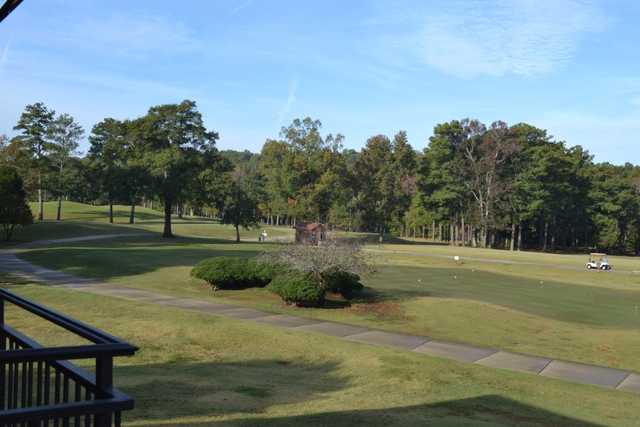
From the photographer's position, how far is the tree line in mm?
61219

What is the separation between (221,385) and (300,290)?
11366 mm

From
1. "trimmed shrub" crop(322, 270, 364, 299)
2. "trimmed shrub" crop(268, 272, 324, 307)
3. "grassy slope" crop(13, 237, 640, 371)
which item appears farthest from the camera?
"trimmed shrub" crop(322, 270, 364, 299)

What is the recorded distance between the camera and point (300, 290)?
822 inches

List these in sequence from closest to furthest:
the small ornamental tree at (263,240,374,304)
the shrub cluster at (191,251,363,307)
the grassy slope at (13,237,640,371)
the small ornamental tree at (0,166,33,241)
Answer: the grassy slope at (13,237,640,371), the shrub cluster at (191,251,363,307), the small ornamental tree at (263,240,374,304), the small ornamental tree at (0,166,33,241)

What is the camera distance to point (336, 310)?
21.5 metres

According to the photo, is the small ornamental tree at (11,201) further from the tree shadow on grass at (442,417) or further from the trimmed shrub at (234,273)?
the tree shadow on grass at (442,417)

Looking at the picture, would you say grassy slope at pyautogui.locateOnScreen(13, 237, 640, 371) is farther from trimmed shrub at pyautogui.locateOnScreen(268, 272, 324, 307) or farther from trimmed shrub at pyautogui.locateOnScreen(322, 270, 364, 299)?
trimmed shrub at pyautogui.locateOnScreen(322, 270, 364, 299)

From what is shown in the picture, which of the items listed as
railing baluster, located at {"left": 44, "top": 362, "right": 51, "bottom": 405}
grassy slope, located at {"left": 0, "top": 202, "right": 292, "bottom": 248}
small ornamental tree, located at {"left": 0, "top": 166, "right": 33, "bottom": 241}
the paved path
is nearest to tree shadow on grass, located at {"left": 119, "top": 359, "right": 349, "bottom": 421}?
the paved path

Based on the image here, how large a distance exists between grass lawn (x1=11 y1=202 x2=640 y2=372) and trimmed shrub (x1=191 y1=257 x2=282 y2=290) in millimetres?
604

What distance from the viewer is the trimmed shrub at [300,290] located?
68.6 ft

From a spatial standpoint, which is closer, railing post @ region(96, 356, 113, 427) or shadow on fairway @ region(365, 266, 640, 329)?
railing post @ region(96, 356, 113, 427)

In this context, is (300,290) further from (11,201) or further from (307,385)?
(11,201)

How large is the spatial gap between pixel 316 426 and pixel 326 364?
455 cm

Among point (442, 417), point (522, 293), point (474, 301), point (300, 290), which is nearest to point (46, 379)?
point (442, 417)
